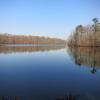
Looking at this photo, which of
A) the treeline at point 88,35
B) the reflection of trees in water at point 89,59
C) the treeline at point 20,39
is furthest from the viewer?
the treeline at point 20,39

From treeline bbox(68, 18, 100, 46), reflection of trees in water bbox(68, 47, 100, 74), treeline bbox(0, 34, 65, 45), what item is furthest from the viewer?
treeline bbox(0, 34, 65, 45)

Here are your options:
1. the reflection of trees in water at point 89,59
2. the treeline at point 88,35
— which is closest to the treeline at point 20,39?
the treeline at point 88,35

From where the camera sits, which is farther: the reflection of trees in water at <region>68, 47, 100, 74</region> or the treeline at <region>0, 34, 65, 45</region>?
the treeline at <region>0, 34, 65, 45</region>

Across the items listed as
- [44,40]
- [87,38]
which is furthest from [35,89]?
[44,40]

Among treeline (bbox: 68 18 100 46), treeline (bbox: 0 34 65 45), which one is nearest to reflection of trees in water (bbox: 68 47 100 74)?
treeline (bbox: 68 18 100 46)

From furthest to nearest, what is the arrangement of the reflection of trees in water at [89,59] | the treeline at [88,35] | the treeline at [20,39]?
the treeline at [20,39], the treeline at [88,35], the reflection of trees in water at [89,59]

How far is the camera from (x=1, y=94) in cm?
617

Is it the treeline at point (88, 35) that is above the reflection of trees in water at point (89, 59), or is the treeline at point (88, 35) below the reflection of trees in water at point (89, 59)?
above

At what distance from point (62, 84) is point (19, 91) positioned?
6.81 feet

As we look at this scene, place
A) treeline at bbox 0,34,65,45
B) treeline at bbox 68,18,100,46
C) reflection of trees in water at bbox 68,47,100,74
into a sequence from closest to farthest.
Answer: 1. reflection of trees in water at bbox 68,47,100,74
2. treeline at bbox 68,18,100,46
3. treeline at bbox 0,34,65,45

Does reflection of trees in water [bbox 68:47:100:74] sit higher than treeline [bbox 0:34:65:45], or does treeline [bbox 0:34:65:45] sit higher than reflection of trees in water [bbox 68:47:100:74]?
treeline [bbox 0:34:65:45]

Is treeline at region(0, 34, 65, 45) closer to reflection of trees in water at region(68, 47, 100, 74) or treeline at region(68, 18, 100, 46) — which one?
treeline at region(68, 18, 100, 46)

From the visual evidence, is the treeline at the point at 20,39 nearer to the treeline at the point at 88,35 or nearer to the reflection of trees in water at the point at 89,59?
the treeline at the point at 88,35

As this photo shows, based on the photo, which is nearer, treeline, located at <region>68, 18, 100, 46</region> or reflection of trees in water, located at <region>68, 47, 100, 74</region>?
reflection of trees in water, located at <region>68, 47, 100, 74</region>
